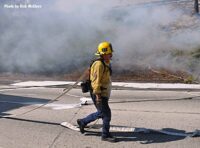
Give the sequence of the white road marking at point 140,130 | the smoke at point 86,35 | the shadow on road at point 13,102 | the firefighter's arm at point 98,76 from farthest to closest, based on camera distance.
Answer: the smoke at point 86,35
the shadow on road at point 13,102
the white road marking at point 140,130
the firefighter's arm at point 98,76

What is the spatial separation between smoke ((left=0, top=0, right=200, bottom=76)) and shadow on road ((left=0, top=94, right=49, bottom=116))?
613 cm

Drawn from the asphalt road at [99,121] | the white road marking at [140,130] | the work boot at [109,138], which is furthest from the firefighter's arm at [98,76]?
the white road marking at [140,130]

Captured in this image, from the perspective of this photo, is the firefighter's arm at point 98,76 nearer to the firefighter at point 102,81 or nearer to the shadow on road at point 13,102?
the firefighter at point 102,81

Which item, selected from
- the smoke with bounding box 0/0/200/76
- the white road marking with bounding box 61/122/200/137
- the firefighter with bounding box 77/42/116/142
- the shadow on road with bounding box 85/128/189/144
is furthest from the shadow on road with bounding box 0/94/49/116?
the smoke with bounding box 0/0/200/76

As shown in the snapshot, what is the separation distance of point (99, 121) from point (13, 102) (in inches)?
154

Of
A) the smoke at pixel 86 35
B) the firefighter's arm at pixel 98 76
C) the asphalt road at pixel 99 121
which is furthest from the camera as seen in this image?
the smoke at pixel 86 35

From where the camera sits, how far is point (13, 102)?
13.5 metres

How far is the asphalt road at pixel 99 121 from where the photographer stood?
8.77m

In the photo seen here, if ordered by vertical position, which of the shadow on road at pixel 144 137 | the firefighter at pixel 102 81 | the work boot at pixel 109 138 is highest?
the firefighter at pixel 102 81

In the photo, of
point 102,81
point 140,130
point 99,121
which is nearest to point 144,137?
point 140,130

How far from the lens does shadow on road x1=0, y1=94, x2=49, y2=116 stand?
12516 mm

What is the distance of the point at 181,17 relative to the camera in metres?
23.9

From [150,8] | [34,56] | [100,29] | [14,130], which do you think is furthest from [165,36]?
[14,130]

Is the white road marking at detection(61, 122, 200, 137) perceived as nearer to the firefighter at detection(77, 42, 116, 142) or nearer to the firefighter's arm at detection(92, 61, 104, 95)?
the firefighter at detection(77, 42, 116, 142)
